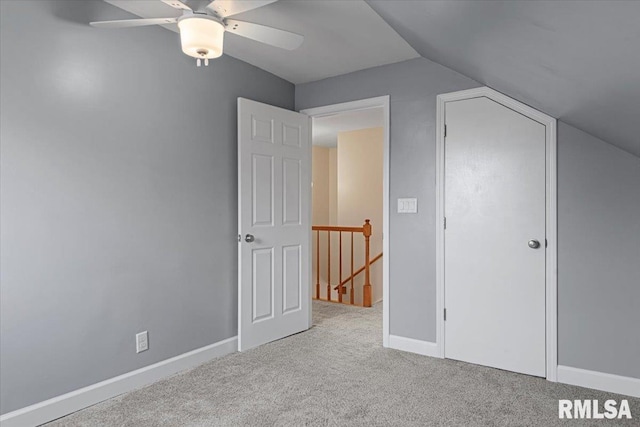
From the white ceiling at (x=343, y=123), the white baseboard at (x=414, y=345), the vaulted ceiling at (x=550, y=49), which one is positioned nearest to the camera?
the vaulted ceiling at (x=550, y=49)

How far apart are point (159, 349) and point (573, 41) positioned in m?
2.74

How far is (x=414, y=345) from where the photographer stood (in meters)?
3.15

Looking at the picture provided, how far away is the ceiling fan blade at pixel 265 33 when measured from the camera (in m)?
2.03

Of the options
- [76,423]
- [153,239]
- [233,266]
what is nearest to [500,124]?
[233,266]

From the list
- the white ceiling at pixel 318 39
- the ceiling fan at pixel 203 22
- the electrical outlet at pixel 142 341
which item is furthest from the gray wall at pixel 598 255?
the electrical outlet at pixel 142 341

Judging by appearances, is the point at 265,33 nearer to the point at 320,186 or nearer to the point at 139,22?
the point at 139,22

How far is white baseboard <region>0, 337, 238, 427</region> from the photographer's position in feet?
6.74

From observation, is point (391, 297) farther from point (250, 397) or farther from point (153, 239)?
point (153, 239)

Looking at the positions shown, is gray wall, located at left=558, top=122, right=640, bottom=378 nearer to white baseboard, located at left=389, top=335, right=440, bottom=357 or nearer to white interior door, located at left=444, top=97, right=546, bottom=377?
white interior door, located at left=444, top=97, right=546, bottom=377

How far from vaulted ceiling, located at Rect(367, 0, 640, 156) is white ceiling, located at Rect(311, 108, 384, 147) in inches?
84.9

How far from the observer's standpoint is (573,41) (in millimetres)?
1258

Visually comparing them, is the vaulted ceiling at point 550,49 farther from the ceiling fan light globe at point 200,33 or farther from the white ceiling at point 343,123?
the white ceiling at point 343,123

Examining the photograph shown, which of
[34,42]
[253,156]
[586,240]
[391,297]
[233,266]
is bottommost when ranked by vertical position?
[391,297]

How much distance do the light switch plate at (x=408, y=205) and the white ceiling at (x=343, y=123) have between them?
163cm
